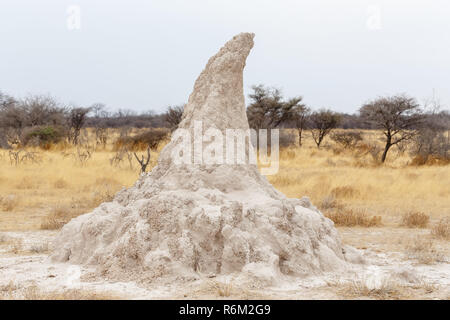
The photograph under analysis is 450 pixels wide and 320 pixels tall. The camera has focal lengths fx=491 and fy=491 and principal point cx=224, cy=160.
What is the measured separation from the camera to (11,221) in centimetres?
Result: 755

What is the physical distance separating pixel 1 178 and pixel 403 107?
1394 cm

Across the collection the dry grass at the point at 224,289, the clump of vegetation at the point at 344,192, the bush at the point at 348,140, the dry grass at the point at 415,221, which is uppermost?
the bush at the point at 348,140

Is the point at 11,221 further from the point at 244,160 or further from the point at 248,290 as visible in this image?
the point at 248,290

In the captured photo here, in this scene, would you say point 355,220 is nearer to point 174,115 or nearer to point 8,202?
point 8,202

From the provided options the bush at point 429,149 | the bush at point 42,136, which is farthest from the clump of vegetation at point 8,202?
the bush at point 429,149

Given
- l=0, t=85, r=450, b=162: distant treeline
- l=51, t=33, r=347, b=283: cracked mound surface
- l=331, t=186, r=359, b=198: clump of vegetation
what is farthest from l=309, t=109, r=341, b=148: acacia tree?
l=51, t=33, r=347, b=283: cracked mound surface

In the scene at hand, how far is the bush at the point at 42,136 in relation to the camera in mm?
20141

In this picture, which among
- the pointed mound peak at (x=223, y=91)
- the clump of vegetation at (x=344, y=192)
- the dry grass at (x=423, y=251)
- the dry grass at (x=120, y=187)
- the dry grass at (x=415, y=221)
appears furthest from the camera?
the clump of vegetation at (x=344, y=192)

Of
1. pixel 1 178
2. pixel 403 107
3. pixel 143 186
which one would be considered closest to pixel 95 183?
pixel 1 178

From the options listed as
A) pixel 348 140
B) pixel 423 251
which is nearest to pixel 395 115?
pixel 348 140

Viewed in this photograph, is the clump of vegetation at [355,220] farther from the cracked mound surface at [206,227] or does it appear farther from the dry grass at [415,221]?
the cracked mound surface at [206,227]

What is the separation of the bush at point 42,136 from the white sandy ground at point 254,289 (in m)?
16.2

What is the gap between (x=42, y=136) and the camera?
20859mm

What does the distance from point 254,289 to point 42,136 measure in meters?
19.0
